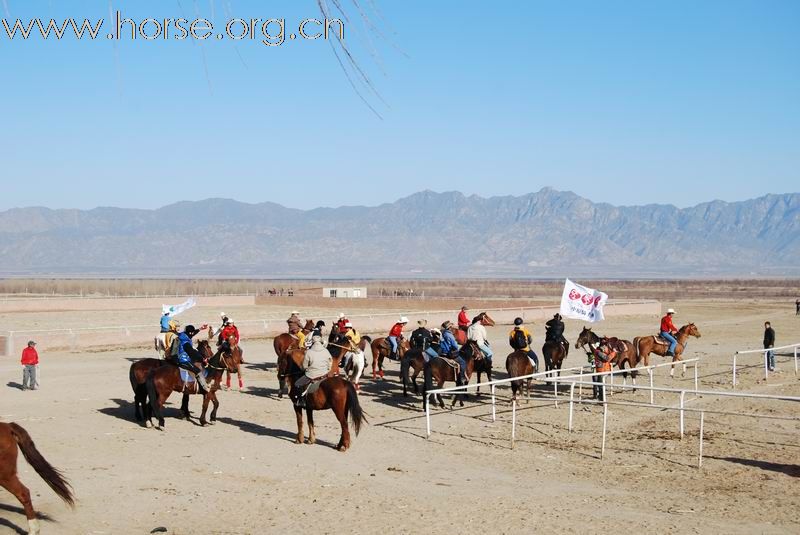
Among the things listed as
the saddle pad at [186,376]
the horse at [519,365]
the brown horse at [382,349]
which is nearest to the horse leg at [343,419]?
the saddle pad at [186,376]

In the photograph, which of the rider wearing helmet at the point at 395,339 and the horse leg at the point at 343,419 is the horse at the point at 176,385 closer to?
the horse leg at the point at 343,419

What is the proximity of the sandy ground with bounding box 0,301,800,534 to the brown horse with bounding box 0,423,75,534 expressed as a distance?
1.90ft

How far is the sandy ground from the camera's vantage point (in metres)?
11.7

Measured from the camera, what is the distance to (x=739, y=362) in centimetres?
2961

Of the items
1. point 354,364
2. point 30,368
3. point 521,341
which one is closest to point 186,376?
point 354,364

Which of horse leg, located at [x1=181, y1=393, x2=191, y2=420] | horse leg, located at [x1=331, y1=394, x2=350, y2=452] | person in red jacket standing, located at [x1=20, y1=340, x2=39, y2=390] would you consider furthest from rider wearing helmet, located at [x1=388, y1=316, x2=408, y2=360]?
horse leg, located at [x1=331, y1=394, x2=350, y2=452]

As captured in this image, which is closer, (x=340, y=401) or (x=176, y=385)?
(x=340, y=401)

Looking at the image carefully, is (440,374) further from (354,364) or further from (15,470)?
(15,470)

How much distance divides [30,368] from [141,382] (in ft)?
20.3

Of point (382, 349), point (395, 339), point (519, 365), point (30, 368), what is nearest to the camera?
point (519, 365)

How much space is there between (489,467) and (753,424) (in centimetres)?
643

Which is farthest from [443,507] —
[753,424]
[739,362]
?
[739,362]

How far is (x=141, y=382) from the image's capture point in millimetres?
18156

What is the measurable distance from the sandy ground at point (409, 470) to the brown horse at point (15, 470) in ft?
1.90
